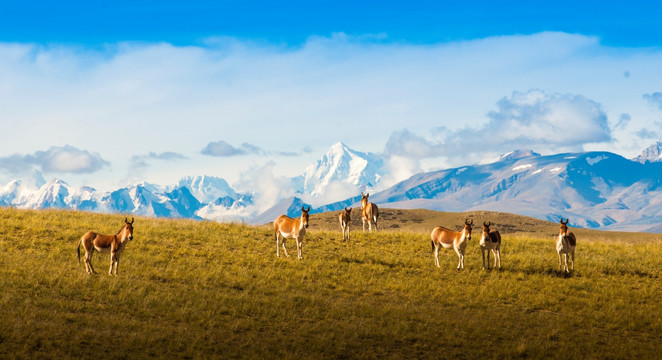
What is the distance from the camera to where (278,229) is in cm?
2891

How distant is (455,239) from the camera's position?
2661 centimetres

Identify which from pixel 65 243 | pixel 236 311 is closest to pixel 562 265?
pixel 236 311

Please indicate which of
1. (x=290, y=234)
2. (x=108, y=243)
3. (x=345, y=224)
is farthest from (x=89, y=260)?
(x=345, y=224)

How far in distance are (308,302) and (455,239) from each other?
30.3ft

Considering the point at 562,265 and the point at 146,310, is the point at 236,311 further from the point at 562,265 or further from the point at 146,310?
the point at 562,265

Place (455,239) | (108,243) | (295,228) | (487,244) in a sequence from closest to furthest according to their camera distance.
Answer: (108,243) → (487,244) → (455,239) → (295,228)

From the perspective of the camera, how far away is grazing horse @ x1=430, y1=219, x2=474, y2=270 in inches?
1017

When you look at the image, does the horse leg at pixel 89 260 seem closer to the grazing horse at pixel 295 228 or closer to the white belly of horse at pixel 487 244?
the grazing horse at pixel 295 228

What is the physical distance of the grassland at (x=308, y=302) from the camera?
15.5m

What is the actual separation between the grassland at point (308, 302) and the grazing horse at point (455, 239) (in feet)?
2.69

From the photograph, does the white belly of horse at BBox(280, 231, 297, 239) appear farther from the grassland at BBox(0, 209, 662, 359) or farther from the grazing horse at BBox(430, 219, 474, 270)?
the grazing horse at BBox(430, 219, 474, 270)

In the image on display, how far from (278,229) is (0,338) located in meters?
15.5

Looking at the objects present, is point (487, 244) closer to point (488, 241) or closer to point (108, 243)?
point (488, 241)

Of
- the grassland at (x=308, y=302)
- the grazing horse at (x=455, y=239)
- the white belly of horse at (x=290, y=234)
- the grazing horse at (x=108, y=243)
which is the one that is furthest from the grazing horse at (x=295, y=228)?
the grazing horse at (x=108, y=243)
